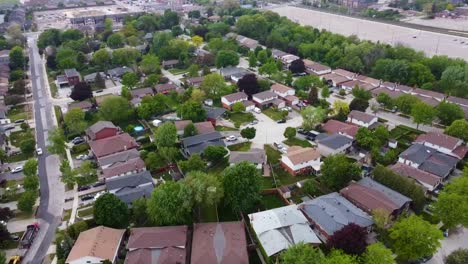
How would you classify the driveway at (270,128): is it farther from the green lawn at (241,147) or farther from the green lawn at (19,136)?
the green lawn at (19,136)

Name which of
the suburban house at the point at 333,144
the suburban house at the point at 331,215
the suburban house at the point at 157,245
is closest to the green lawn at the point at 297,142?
the suburban house at the point at 333,144

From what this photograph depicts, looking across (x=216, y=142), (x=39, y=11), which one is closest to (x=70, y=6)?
(x=39, y=11)

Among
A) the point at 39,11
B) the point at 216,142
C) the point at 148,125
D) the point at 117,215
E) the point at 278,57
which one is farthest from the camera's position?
the point at 39,11

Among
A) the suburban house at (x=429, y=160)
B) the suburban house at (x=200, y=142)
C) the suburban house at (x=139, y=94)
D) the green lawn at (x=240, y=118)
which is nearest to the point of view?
the suburban house at (x=429, y=160)

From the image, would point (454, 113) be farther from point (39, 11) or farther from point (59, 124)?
point (39, 11)

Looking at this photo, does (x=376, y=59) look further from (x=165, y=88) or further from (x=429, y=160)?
(x=165, y=88)

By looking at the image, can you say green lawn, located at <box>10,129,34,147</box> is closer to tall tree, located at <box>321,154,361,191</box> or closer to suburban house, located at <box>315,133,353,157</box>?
suburban house, located at <box>315,133,353,157</box>

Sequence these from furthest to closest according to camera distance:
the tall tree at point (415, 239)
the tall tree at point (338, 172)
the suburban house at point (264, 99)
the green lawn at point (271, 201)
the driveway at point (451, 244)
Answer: the suburban house at point (264, 99) → the tall tree at point (338, 172) → the green lawn at point (271, 201) → the driveway at point (451, 244) → the tall tree at point (415, 239)
